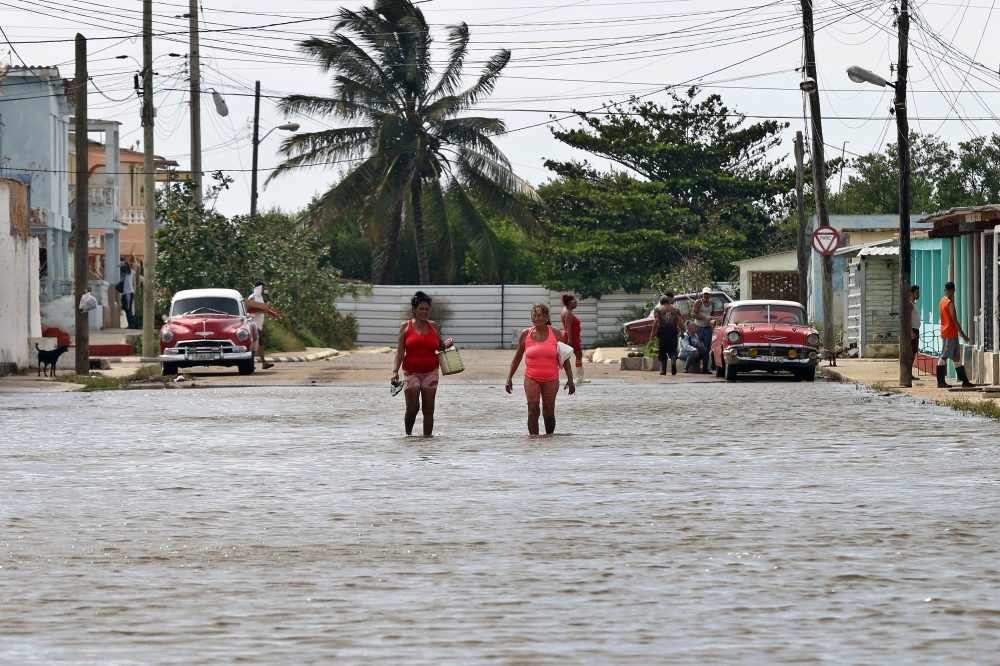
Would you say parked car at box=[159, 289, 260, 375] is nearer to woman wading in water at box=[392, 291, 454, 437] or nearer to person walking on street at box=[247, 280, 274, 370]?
person walking on street at box=[247, 280, 274, 370]

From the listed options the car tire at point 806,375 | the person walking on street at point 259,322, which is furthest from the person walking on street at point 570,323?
the person walking on street at point 259,322

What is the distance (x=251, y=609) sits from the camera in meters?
7.87

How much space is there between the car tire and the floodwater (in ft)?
40.4

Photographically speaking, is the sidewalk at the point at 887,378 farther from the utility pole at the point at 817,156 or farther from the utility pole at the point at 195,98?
the utility pole at the point at 195,98

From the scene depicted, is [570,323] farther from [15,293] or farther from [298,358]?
[298,358]

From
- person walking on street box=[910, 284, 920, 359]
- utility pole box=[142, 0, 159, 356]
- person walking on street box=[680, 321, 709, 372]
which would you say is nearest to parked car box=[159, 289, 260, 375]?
utility pole box=[142, 0, 159, 356]

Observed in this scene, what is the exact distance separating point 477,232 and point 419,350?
1406 inches

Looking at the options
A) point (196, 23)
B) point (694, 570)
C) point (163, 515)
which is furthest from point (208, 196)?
point (694, 570)

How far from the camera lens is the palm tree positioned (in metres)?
52.9

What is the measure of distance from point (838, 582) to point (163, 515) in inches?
200

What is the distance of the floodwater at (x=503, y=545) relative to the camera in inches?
281

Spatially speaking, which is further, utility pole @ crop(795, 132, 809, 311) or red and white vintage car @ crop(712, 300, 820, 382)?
utility pole @ crop(795, 132, 809, 311)

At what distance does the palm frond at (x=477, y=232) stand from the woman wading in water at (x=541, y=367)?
34.9m

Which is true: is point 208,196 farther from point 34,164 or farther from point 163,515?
point 163,515
